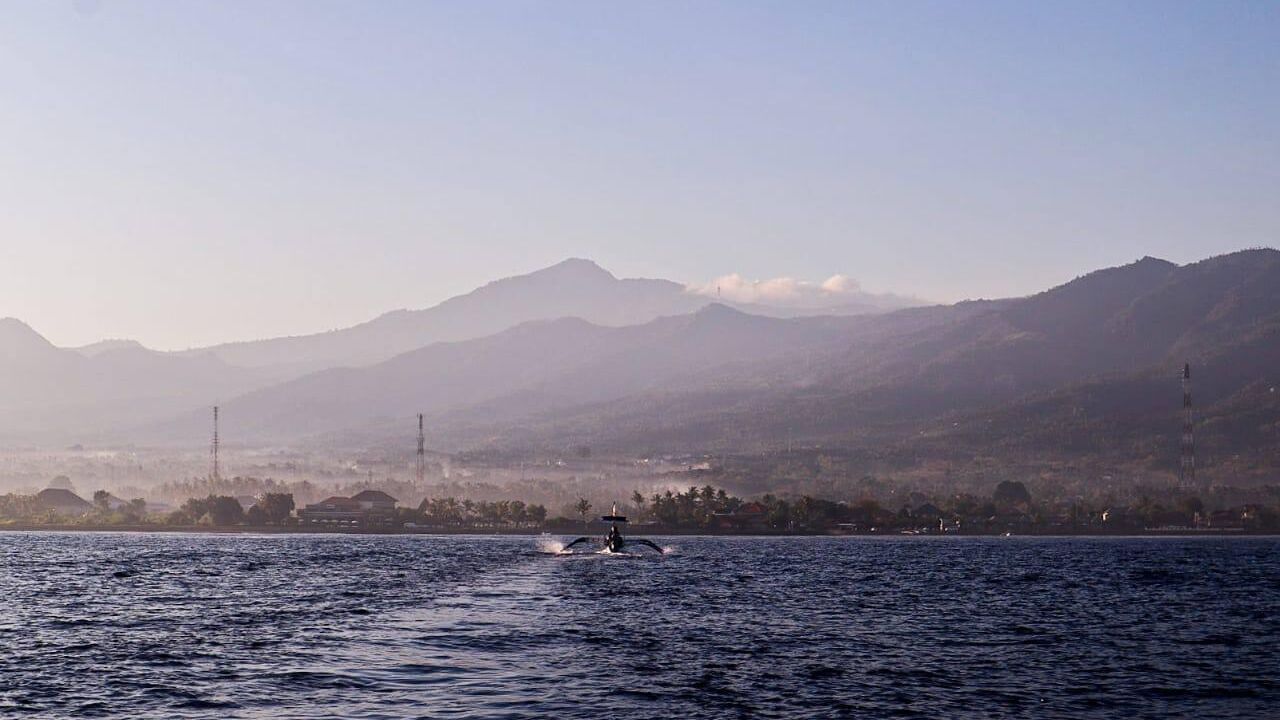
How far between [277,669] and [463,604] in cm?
5151

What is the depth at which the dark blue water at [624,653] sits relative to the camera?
71.8 m

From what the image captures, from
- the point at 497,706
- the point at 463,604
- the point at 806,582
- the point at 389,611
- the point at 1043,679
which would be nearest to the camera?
the point at 497,706

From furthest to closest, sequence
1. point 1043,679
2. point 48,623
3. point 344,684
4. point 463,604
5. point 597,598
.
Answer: point 597,598, point 463,604, point 48,623, point 1043,679, point 344,684

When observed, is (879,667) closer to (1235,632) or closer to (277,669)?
(277,669)

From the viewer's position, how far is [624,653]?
92.7 metres

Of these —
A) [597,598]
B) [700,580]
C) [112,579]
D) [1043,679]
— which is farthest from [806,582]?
[1043,679]

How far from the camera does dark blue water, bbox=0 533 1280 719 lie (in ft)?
235

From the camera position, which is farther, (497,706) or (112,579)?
(112,579)

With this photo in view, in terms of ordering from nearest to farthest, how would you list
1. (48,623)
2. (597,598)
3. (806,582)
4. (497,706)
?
(497,706), (48,623), (597,598), (806,582)

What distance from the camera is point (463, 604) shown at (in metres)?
134

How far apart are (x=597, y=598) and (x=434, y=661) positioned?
5939 centimetres

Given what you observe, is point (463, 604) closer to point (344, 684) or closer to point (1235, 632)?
point (344, 684)

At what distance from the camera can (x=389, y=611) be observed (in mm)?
126125

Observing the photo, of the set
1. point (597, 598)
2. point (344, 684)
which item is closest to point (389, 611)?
point (597, 598)
